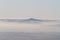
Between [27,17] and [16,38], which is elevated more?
[27,17]

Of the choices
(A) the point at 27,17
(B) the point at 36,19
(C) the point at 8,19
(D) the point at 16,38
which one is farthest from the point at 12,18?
(D) the point at 16,38

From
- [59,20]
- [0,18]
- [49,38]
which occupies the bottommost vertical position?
[49,38]

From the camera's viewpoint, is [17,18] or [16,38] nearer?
[16,38]

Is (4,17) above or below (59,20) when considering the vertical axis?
above

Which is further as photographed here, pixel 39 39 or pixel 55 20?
pixel 55 20

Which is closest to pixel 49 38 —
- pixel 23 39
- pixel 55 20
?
pixel 23 39

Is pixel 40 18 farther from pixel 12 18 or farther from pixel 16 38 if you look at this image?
pixel 16 38

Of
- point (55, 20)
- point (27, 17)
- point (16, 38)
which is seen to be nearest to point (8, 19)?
point (27, 17)

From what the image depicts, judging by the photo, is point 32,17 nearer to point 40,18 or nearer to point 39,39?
point 40,18
